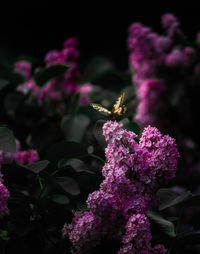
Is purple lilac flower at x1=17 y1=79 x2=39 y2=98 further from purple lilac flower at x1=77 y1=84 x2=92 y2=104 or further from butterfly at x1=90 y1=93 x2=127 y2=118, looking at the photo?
butterfly at x1=90 y1=93 x2=127 y2=118

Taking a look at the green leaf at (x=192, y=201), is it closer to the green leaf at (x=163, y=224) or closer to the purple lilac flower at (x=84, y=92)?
the green leaf at (x=163, y=224)

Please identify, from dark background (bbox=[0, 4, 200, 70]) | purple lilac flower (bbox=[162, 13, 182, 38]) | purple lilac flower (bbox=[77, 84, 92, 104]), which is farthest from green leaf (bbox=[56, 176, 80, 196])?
dark background (bbox=[0, 4, 200, 70])

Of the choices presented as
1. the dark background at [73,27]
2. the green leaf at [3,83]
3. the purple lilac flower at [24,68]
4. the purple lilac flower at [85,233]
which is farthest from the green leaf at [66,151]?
the dark background at [73,27]

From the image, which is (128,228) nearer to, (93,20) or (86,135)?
(86,135)

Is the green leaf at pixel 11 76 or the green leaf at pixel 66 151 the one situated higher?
the green leaf at pixel 11 76

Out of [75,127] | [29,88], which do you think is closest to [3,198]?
[75,127]

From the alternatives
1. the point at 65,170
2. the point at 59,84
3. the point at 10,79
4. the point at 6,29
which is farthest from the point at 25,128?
the point at 6,29

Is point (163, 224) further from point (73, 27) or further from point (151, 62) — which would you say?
point (73, 27)
